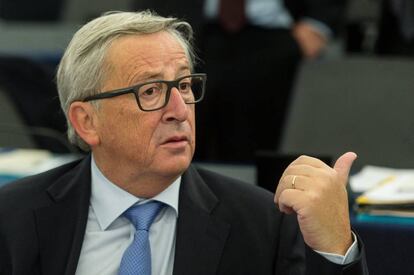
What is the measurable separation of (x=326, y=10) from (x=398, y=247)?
297 centimetres

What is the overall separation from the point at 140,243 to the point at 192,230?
0.13 m

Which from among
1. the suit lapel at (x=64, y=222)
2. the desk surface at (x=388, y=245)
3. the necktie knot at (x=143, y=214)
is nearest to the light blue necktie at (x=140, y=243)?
the necktie knot at (x=143, y=214)

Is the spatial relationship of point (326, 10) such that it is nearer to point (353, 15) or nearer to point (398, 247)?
point (353, 15)

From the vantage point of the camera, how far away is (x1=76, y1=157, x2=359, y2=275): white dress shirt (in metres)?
2.49

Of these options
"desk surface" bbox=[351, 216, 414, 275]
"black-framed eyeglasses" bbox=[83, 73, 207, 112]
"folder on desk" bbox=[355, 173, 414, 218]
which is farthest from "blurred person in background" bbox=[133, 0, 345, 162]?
"black-framed eyeglasses" bbox=[83, 73, 207, 112]

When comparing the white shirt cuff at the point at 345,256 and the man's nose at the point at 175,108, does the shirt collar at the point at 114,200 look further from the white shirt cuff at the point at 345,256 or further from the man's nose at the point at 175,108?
the white shirt cuff at the point at 345,256

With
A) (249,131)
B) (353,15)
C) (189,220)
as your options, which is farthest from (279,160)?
(353,15)

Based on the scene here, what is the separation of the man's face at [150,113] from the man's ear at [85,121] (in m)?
0.07

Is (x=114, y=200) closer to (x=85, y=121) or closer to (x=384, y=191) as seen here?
(x=85, y=121)

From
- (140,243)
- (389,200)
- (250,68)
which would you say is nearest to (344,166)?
(140,243)

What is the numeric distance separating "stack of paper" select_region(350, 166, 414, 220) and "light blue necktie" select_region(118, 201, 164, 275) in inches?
33.0

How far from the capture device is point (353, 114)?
182 inches

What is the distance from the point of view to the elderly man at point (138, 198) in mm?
2457

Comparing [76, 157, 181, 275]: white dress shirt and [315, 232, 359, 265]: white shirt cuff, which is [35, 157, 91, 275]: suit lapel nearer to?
[76, 157, 181, 275]: white dress shirt
